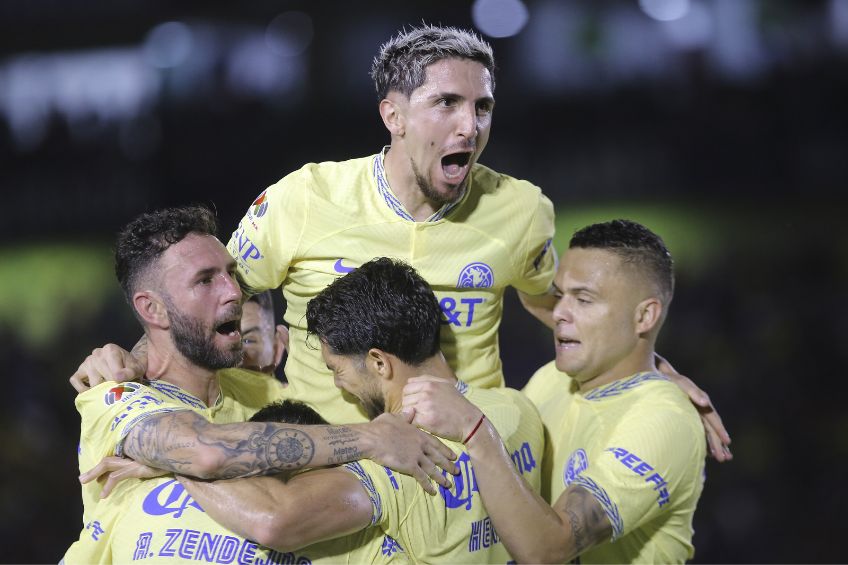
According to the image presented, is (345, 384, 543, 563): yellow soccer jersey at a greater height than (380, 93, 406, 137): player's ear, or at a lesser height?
lesser

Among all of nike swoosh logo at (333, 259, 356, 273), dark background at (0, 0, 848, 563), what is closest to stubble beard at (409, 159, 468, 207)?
nike swoosh logo at (333, 259, 356, 273)

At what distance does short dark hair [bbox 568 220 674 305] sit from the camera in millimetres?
3953

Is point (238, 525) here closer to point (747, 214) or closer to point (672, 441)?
point (672, 441)

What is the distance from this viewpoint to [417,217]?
154 inches

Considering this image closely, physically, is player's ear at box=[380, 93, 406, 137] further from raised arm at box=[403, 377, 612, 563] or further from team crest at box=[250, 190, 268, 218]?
raised arm at box=[403, 377, 612, 563]

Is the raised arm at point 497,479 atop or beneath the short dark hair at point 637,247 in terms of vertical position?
beneath

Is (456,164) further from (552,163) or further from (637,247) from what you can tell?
(552,163)

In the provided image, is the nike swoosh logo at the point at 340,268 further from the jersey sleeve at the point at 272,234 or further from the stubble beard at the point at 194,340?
the stubble beard at the point at 194,340

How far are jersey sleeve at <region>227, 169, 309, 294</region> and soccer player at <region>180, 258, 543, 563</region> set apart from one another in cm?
46

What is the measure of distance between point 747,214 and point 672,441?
6.65m

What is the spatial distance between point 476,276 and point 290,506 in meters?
1.26

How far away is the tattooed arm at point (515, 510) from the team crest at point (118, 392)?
114 cm

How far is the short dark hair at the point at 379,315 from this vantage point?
333cm

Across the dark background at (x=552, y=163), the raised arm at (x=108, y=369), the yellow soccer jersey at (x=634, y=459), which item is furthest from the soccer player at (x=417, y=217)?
the dark background at (x=552, y=163)
